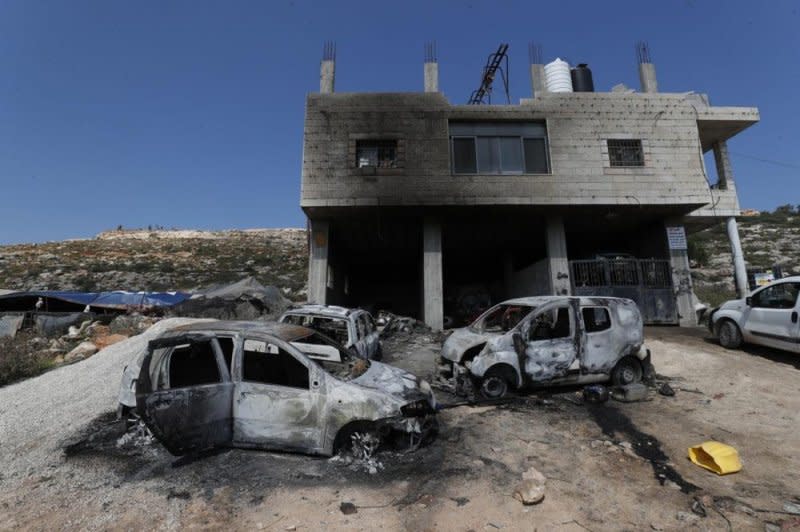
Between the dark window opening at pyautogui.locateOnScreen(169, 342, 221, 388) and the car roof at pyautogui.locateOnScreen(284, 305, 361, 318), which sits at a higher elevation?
the car roof at pyautogui.locateOnScreen(284, 305, 361, 318)

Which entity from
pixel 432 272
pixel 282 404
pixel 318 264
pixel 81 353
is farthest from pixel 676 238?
pixel 81 353

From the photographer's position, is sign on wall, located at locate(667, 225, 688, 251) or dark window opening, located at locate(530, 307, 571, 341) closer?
dark window opening, located at locate(530, 307, 571, 341)

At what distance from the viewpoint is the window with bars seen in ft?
45.0

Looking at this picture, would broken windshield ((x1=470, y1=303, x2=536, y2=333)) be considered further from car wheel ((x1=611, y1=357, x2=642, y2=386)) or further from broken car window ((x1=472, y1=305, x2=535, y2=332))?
car wheel ((x1=611, y1=357, x2=642, y2=386))

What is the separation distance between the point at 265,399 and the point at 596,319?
19.0 feet

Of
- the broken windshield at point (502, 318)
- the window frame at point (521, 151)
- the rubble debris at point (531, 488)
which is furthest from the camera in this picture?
the window frame at point (521, 151)

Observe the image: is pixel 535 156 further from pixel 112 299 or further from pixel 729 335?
pixel 112 299

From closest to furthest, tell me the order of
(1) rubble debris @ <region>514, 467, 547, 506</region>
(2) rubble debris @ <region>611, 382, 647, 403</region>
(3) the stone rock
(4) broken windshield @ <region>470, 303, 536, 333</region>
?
(1) rubble debris @ <region>514, 467, 547, 506</region>, (2) rubble debris @ <region>611, 382, 647, 403</region>, (4) broken windshield @ <region>470, 303, 536, 333</region>, (3) the stone rock

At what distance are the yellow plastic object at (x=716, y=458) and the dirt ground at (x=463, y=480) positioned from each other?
13 cm

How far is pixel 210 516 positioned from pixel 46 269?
38.3 meters

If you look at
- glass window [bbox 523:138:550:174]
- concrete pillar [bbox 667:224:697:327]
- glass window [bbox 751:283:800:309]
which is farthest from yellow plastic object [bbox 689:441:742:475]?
concrete pillar [bbox 667:224:697:327]

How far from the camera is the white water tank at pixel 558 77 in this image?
1466cm

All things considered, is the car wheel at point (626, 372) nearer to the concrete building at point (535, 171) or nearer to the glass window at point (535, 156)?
the concrete building at point (535, 171)

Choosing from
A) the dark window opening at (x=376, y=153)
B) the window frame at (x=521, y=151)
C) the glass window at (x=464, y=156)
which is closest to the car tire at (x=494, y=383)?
the window frame at (x=521, y=151)
